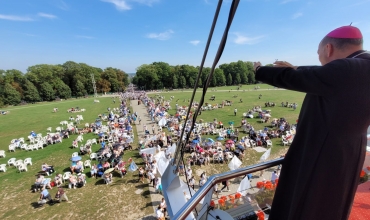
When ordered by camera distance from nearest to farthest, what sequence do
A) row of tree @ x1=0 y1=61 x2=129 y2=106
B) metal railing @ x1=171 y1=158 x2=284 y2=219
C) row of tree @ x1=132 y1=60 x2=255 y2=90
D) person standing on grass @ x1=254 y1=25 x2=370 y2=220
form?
person standing on grass @ x1=254 y1=25 x2=370 y2=220
metal railing @ x1=171 y1=158 x2=284 y2=219
row of tree @ x1=0 y1=61 x2=129 y2=106
row of tree @ x1=132 y1=60 x2=255 y2=90

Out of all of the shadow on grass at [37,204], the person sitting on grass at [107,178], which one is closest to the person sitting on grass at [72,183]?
the shadow on grass at [37,204]

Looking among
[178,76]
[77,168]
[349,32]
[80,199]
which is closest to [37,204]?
[80,199]

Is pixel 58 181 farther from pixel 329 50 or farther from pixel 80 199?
pixel 329 50

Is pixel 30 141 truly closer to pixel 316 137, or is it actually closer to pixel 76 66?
pixel 316 137

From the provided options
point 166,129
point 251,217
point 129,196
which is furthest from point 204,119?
point 251,217

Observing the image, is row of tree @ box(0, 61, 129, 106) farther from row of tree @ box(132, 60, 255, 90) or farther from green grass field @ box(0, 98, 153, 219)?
green grass field @ box(0, 98, 153, 219)

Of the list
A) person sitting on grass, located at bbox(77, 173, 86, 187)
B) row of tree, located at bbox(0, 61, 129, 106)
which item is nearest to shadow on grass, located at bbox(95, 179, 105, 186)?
person sitting on grass, located at bbox(77, 173, 86, 187)
